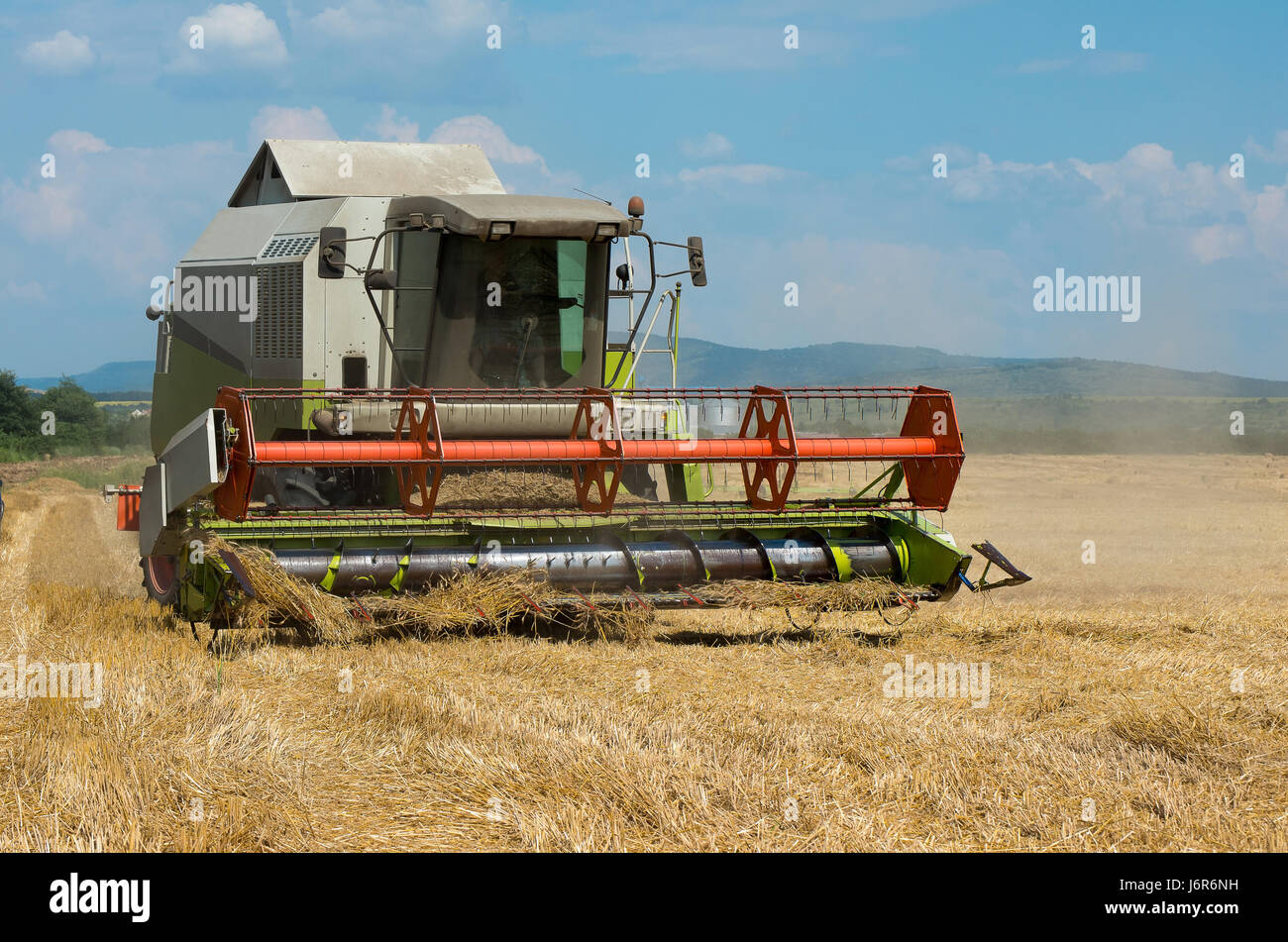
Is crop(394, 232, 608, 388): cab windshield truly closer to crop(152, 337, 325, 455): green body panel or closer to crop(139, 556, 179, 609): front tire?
crop(152, 337, 325, 455): green body panel

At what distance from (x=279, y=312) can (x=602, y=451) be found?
3018 mm

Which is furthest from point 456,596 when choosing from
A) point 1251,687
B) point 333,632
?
point 1251,687

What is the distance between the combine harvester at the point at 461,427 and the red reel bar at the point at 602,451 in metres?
0.02

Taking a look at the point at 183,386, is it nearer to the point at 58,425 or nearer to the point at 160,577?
the point at 160,577

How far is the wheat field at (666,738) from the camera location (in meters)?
4.19

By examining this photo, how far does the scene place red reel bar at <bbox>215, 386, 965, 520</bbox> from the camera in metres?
7.21

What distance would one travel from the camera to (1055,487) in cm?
2602

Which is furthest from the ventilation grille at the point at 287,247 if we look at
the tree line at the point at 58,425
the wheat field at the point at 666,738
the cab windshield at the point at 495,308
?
the tree line at the point at 58,425

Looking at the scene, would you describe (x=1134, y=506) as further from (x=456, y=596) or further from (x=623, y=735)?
(x=623, y=735)

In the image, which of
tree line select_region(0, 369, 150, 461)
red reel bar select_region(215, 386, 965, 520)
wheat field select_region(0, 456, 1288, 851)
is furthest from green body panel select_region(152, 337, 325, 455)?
tree line select_region(0, 369, 150, 461)

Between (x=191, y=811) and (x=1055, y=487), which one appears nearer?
(x=191, y=811)

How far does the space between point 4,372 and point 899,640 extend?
38734 mm

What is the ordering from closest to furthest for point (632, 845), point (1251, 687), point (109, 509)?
point (632, 845) < point (1251, 687) < point (109, 509)

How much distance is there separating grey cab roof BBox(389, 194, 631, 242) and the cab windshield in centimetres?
20
